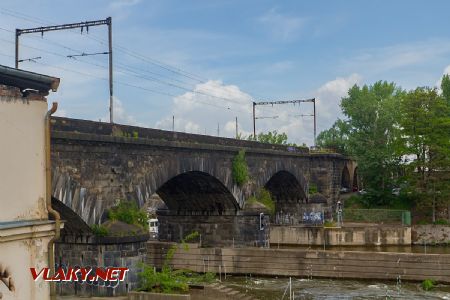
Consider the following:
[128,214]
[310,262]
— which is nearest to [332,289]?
[310,262]

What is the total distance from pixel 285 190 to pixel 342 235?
7.52 m

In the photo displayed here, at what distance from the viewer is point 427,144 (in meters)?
49.3

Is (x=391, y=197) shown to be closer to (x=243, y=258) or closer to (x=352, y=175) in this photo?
(x=352, y=175)

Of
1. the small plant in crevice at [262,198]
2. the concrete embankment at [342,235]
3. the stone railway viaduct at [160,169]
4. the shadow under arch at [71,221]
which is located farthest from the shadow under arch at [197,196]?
the shadow under arch at [71,221]

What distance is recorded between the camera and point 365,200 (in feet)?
192

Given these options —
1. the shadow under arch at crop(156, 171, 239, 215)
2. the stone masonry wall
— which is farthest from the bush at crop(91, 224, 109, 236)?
the stone masonry wall

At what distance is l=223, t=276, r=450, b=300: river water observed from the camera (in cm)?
2842

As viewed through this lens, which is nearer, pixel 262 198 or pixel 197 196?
pixel 197 196

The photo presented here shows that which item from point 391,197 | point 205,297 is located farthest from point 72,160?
point 391,197

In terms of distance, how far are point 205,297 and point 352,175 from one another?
55.2 m

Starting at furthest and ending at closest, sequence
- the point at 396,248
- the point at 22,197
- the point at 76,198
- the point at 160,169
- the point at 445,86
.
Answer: the point at 445,86 → the point at 396,248 → the point at 160,169 → the point at 76,198 → the point at 22,197

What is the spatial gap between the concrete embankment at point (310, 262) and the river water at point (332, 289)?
608 mm

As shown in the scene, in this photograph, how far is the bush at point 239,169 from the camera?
3588cm

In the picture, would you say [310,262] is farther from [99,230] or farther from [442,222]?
[442,222]
